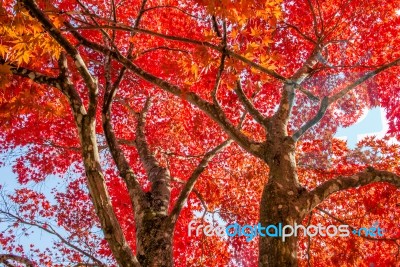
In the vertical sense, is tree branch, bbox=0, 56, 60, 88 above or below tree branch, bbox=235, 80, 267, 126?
below

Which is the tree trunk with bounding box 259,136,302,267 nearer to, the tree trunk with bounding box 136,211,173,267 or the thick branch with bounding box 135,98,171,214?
the tree trunk with bounding box 136,211,173,267

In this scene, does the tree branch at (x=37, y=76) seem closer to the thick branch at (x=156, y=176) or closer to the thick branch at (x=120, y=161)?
the thick branch at (x=120, y=161)

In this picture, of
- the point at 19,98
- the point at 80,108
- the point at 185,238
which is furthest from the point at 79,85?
the point at 80,108

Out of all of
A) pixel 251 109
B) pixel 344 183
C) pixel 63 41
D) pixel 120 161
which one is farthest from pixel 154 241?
pixel 63 41

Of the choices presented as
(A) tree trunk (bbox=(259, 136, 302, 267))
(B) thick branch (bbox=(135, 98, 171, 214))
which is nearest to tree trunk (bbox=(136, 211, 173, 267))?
(B) thick branch (bbox=(135, 98, 171, 214))

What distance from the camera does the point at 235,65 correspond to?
15.9 ft

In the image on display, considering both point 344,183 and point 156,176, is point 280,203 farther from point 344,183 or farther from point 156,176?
point 156,176

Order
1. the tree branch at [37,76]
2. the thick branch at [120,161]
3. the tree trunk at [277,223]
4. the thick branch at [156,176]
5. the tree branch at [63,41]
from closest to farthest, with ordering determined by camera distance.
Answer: the tree trunk at [277,223]
the tree branch at [63,41]
the tree branch at [37,76]
the thick branch at [120,161]
the thick branch at [156,176]

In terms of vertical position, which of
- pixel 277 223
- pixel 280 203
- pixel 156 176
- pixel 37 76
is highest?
pixel 37 76

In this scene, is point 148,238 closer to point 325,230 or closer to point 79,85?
point 325,230

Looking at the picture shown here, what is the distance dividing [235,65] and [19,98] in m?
3.24

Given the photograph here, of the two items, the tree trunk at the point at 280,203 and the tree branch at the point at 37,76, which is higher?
the tree branch at the point at 37,76

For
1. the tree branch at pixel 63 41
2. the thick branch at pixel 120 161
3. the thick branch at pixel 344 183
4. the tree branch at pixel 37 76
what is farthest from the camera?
the thick branch at pixel 120 161

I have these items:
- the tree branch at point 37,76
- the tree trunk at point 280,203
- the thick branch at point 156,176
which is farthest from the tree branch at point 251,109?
the tree branch at point 37,76
